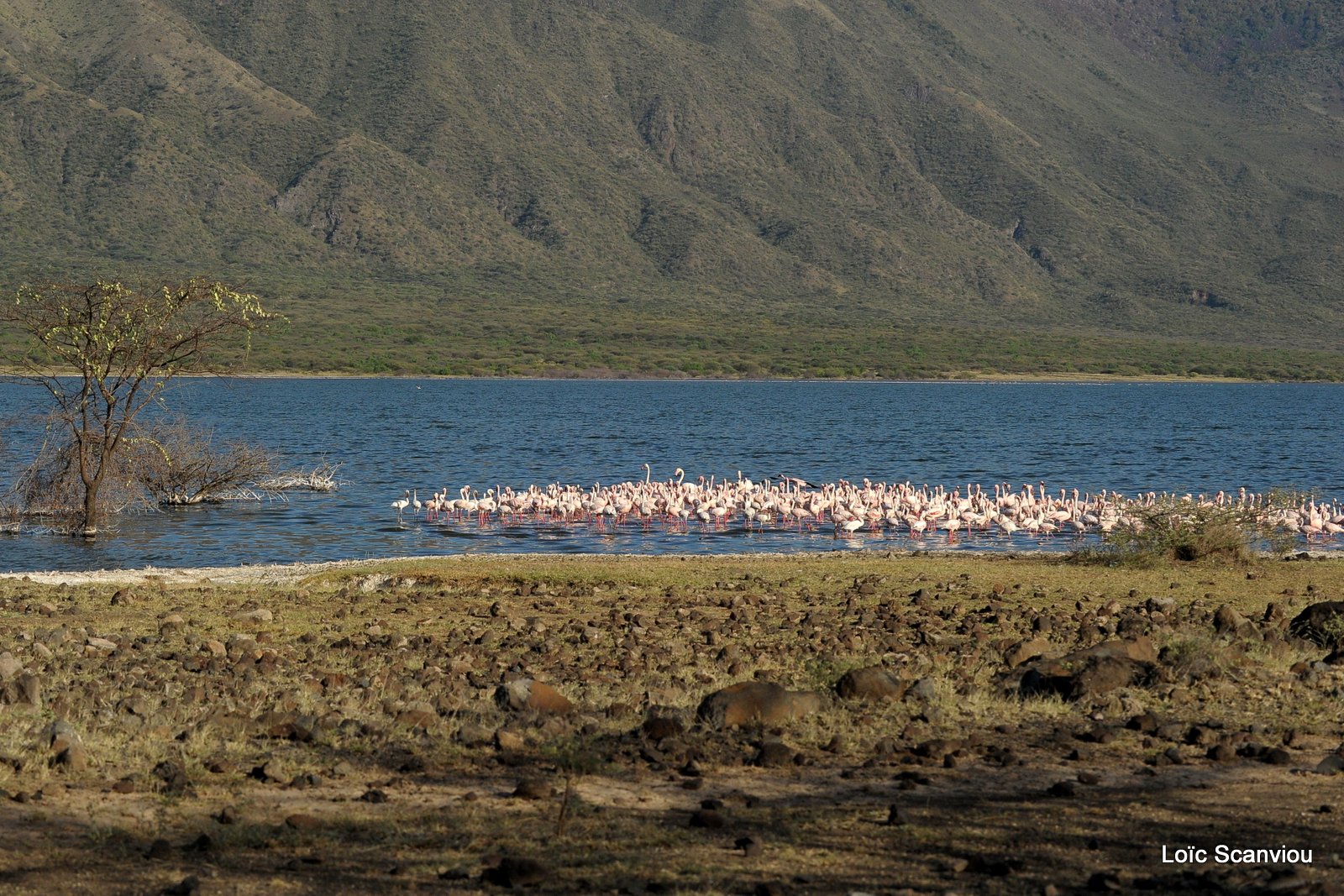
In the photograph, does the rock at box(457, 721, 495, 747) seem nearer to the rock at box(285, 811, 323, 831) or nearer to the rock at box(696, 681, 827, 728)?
the rock at box(696, 681, 827, 728)

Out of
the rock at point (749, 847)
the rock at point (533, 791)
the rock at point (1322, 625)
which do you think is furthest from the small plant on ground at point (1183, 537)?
the rock at point (749, 847)

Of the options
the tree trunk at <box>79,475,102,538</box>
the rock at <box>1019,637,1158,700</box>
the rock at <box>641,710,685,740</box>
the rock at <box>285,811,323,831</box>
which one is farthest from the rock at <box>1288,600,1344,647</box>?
the tree trunk at <box>79,475,102,538</box>

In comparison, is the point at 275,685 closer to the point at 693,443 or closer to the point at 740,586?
the point at 740,586

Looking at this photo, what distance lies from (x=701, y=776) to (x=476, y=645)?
4608mm

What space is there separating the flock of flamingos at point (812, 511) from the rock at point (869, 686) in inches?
692

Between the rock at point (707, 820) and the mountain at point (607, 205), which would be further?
the mountain at point (607, 205)

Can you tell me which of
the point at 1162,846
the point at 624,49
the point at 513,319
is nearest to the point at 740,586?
the point at 1162,846

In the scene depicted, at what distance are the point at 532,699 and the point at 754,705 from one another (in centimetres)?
141

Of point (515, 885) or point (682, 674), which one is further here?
point (682, 674)

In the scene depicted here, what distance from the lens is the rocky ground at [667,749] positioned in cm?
687

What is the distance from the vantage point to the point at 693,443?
59.6 m

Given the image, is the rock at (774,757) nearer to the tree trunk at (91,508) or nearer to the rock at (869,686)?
the rock at (869,686)

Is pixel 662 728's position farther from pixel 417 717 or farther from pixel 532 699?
pixel 417 717

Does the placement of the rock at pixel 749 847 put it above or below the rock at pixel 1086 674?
below
